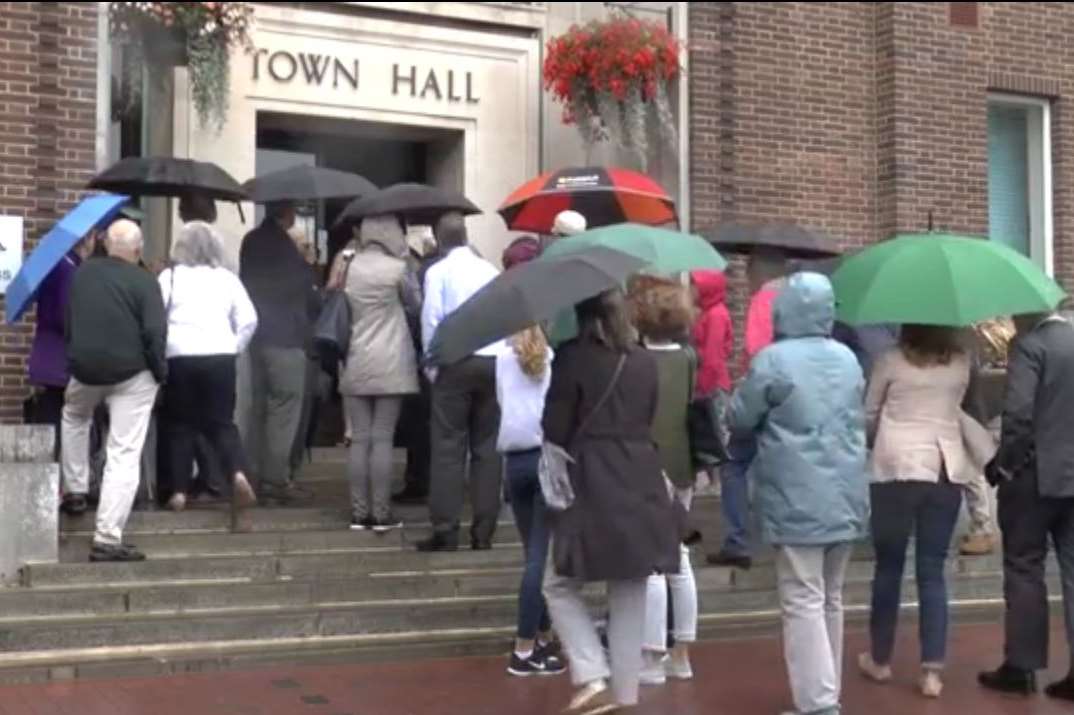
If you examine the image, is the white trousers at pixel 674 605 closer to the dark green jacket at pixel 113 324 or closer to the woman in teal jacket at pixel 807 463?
the woman in teal jacket at pixel 807 463

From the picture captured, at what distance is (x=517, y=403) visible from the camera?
7500 millimetres

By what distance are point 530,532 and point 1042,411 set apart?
2.49 m

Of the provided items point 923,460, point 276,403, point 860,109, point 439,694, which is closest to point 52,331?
point 276,403

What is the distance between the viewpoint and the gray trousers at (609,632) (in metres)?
6.24

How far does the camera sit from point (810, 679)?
637cm

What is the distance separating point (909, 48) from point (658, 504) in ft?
29.0

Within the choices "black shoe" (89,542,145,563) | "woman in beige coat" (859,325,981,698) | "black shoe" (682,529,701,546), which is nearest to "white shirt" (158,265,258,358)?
"black shoe" (89,542,145,563)

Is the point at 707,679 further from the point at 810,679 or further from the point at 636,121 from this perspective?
the point at 636,121

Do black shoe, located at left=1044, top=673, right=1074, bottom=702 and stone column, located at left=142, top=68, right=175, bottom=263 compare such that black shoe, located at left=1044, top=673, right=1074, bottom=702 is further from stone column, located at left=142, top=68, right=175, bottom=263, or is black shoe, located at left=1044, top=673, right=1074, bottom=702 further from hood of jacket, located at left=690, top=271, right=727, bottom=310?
stone column, located at left=142, top=68, right=175, bottom=263

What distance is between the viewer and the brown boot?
9.95 m

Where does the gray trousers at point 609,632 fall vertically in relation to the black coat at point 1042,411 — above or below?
Result: below

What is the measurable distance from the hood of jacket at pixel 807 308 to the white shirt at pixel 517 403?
134 cm

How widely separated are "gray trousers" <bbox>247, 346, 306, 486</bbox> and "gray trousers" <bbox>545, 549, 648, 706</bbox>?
3232 millimetres

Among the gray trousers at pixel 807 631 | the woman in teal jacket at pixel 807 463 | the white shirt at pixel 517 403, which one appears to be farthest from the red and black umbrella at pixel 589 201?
the gray trousers at pixel 807 631
